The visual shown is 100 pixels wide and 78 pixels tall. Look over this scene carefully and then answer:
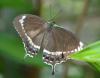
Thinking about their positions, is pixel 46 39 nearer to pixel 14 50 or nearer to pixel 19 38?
pixel 14 50

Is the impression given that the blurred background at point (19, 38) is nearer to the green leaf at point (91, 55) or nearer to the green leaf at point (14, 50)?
the green leaf at point (14, 50)

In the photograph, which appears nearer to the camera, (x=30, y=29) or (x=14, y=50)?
(x=30, y=29)

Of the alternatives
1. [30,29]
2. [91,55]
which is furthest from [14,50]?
[91,55]

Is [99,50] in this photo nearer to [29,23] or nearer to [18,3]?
[29,23]

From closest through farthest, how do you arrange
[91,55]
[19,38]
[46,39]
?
[91,55]
[46,39]
[19,38]

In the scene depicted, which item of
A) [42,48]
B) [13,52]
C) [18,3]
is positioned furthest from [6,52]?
[42,48]

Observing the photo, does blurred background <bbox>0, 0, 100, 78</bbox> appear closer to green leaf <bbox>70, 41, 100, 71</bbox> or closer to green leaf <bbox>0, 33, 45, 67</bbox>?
green leaf <bbox>0, 33, 45, 67</bbox>

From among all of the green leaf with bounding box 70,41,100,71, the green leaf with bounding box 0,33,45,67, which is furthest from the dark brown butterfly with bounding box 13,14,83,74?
the green leaf with bounding box 0,33,45,67
